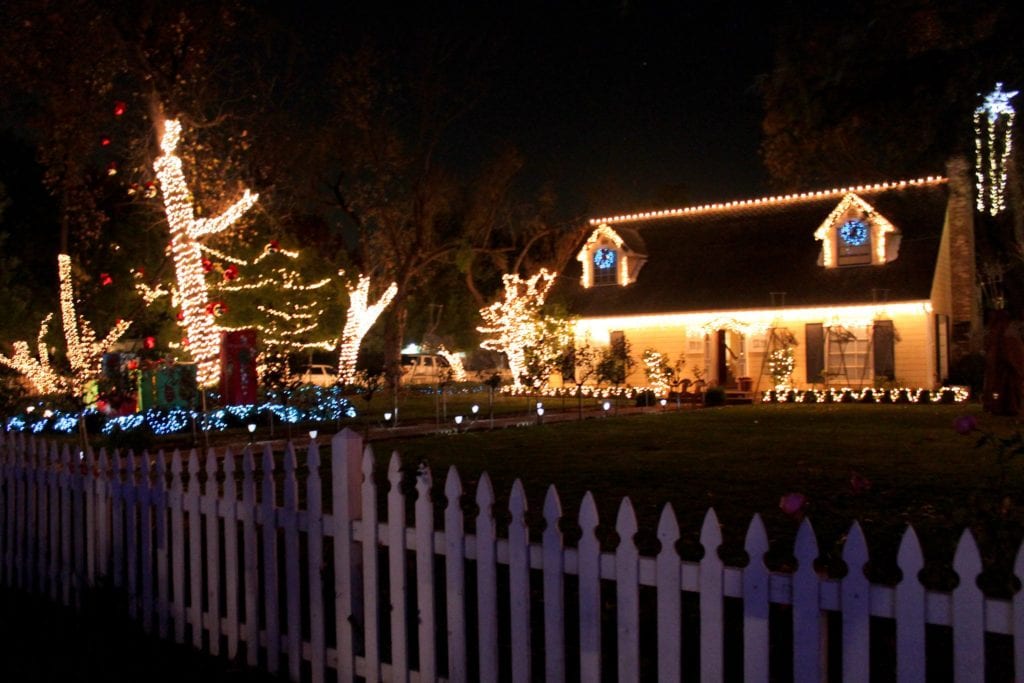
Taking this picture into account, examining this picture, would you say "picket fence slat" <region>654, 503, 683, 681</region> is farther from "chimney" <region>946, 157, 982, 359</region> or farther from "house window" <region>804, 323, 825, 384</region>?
"chimney" <region>946, 157, 982, 359</region>

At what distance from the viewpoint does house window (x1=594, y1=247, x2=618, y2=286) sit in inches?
1280

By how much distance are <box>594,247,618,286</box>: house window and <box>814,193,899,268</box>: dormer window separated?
6660 millimetres

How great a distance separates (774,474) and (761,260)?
20129 mm

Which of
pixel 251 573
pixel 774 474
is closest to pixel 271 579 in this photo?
pixel 251 573

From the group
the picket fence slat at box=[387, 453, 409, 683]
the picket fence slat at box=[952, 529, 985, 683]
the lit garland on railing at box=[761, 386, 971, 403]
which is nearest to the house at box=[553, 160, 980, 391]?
the lit garland on railing at box=[761, 386, 971, 403]

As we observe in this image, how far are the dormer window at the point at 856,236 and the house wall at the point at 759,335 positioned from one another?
1.96 m

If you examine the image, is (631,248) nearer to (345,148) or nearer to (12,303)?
(345,148)

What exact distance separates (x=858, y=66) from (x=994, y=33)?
0.64 metres

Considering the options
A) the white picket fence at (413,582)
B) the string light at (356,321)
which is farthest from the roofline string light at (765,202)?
the white picket fence at (413,582)

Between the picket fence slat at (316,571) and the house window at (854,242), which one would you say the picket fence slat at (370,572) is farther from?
the house window at (854,242)

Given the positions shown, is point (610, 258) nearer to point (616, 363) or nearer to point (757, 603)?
point (616, 363)

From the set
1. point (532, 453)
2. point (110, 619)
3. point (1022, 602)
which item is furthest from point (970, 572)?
point (532, 453)

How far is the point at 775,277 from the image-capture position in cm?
2894

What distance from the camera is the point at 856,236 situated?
2777 cm
